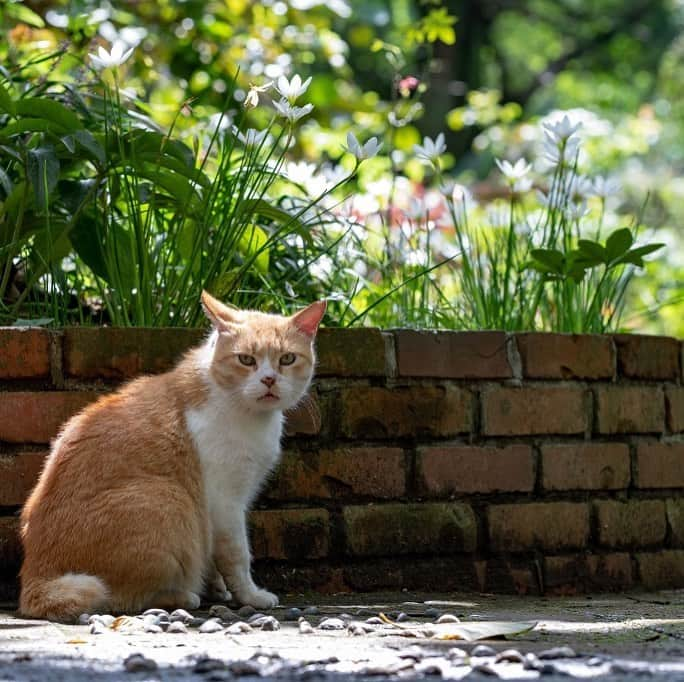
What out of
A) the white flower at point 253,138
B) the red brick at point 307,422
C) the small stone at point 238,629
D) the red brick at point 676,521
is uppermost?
the white flower at point 253,138

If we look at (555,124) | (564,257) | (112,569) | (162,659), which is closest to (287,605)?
(112,569)

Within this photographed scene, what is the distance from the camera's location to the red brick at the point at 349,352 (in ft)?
8.63

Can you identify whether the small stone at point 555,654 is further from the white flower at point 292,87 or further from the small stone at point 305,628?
the white flower at point 292,87

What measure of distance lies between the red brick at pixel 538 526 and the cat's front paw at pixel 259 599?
2.04 feet

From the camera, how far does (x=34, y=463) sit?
8.05 ft

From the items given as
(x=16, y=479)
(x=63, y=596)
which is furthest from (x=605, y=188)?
(x=63, y=596)

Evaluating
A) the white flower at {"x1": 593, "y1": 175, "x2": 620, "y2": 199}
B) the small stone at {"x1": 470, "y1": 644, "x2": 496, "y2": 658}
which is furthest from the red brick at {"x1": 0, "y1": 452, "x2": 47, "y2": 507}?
the white flower at {"x1": 593, "y1": 175, "x2": 620, "y2": 199}

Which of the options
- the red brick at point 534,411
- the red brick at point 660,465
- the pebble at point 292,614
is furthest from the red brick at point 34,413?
the red brick at point 660,465

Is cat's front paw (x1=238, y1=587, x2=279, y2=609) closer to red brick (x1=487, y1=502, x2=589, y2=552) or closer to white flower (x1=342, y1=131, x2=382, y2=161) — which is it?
red brick (x1=487, y1=502, x2=589, y2=552)

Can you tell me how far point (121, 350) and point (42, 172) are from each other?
16.6 inches

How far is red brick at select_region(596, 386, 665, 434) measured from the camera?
287cm

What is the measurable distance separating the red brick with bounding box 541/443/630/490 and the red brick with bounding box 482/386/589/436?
0.16 ft

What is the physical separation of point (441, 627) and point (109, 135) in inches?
56.5

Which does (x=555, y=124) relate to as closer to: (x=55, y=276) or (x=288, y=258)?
(x=288, y=258)
